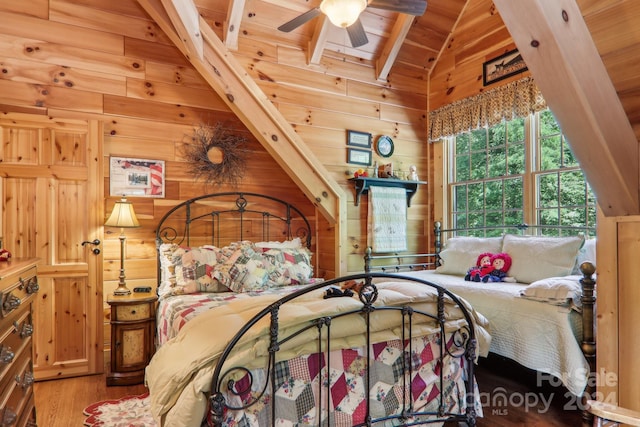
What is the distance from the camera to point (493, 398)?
2549mm

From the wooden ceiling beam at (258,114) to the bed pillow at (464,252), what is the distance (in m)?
1.07

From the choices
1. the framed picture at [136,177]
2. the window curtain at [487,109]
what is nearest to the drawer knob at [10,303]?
the framed picture at [136,177]

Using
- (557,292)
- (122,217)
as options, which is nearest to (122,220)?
(122,217)

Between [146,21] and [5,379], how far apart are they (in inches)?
123

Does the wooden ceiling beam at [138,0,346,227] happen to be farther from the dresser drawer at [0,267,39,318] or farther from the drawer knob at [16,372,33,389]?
the drawer knob at [16,372,33,389]

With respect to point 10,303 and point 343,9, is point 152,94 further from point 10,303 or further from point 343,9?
point 10,303

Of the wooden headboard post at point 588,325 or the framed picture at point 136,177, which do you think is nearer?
the wooden headboard post at point 588,325

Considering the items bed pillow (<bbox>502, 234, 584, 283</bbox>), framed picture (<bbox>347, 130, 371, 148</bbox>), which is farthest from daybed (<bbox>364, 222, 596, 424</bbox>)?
framed picture (<bbox>347, 130, 371, 148</bbox>)

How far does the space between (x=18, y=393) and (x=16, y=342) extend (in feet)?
0.64

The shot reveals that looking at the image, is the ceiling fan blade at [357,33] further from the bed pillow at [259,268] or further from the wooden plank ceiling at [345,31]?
the bed pillow at [259,268]

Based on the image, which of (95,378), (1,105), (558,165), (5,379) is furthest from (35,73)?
(558,165)

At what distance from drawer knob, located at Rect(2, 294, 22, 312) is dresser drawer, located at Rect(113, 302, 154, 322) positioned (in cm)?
158

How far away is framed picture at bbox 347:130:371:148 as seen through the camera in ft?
13.1

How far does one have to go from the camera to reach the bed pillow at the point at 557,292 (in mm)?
2318
